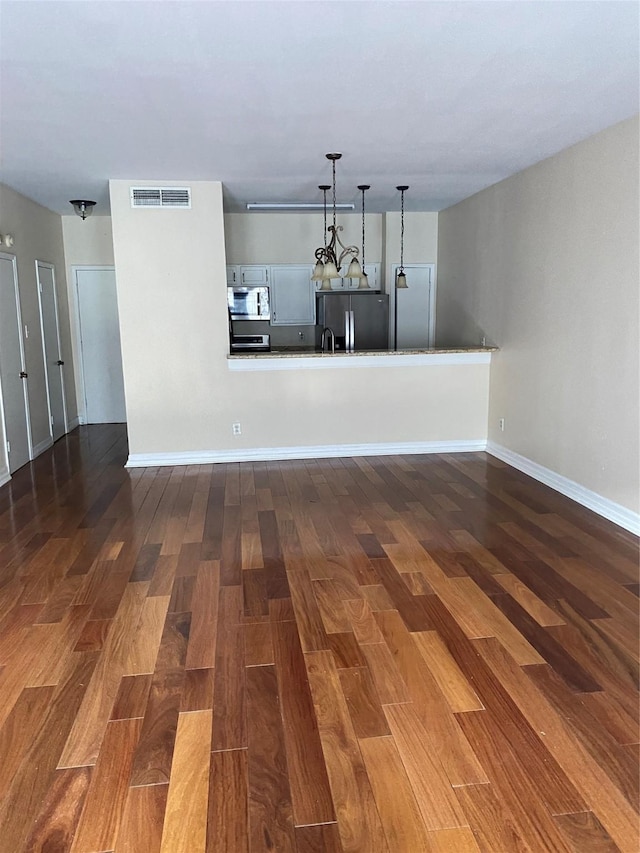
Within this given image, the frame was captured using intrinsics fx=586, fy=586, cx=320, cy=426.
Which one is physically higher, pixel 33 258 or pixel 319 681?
pixel 33 258

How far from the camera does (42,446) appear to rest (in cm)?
624

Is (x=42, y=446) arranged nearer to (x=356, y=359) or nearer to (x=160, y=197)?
(x=160, y=197)

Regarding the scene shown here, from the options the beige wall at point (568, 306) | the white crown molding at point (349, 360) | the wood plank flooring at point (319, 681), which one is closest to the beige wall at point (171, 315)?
the white crown molding at point (349, 360)

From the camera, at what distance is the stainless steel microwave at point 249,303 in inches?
287

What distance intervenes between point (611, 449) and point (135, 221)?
4326 millimetres

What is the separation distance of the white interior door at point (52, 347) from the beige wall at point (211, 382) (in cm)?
162

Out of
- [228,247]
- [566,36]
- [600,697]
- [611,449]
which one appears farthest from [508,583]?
[228,247]

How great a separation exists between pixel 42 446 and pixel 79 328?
76.9 inches

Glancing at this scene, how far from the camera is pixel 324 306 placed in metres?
7.09

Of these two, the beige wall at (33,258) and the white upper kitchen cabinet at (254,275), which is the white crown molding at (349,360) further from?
the beige wall at (33,258)

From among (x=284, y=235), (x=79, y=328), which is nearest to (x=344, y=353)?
(x=284, y=235)

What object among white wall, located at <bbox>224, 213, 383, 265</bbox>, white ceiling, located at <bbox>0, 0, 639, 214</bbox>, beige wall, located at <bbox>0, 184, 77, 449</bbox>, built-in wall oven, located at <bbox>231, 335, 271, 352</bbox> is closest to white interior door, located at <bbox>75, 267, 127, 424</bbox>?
beige wall, located at <bbox>0, 184, 77, 449</bbox>

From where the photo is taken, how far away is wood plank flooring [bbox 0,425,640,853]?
1681 millimetres

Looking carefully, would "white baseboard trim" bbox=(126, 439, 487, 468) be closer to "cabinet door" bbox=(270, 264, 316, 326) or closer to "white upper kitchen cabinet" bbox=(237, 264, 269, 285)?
"cabinet door" bbox=(270, 264, 316, 326)
